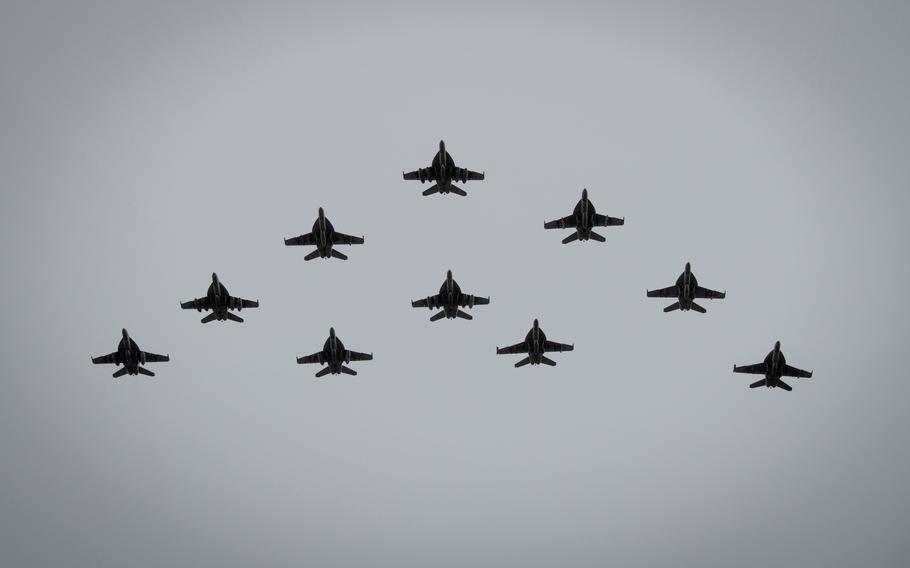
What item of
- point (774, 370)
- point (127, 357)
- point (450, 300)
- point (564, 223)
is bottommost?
point (127, 357)

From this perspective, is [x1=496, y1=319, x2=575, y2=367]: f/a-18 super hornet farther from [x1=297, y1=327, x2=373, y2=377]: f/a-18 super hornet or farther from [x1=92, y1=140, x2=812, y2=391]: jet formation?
[x1=297, y1=327, x2=373, y2=377]: f/a-18 super hornet

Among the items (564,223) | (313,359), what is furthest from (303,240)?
(564,223)

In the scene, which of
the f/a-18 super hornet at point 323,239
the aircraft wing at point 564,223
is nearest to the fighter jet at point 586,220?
the aircraft wing at point 564,223

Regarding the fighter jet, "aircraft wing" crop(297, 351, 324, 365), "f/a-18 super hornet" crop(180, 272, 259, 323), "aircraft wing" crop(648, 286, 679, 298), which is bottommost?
"aircraft wing" crop(297, 351, 324, 365)

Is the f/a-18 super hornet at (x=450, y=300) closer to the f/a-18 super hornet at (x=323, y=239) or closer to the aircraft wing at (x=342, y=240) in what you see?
the aircraft wing at (x=342, y=240)

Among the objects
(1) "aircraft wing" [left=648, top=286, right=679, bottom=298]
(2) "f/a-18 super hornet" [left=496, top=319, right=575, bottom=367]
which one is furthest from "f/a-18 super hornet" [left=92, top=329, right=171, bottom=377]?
(1) "aircraft wing" [left=648, top=286, right=679, bottom=298]

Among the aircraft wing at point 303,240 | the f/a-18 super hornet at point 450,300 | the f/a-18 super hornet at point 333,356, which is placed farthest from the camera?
the f/a-18 super hornet at point 333,356

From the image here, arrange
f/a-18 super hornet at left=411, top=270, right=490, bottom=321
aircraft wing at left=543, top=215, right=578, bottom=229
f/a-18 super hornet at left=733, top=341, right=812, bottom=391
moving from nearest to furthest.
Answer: f/a-18 super hornet at left=733, top=341, right=812, bottom=391 → f/a-18 super hornet at left=411, top=270, right=490, bottom=321 → aircraft wing at left=543, top=215, right=578, bottom=229

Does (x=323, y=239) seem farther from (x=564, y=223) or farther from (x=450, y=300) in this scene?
(x=564, y=223)

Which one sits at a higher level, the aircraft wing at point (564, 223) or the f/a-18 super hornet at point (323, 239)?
the aircraft wing at point (564, 223)

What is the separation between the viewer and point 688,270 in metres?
86.6

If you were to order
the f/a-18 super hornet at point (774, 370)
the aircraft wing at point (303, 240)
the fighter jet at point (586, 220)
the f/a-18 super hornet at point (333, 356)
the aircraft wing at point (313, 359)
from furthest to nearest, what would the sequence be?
the aircraft wing at point (313, 359) < the f/a-18 super hornet at point (333, 356) < the aircraft wing at point (303, 240) < the f/a-18 super hornet at point (774, 370) < the fighter jet at point (586, 220)

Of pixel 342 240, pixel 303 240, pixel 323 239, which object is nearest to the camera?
pixel 323 239

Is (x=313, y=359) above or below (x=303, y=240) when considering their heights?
below
